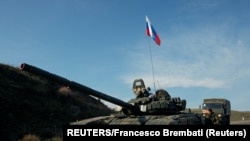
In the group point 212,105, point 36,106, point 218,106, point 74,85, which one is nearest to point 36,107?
point 36,106

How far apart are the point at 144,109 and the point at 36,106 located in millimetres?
22100

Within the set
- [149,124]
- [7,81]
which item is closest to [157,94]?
[149,124]

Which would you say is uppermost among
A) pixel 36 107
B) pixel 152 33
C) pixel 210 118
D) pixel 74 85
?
pixel 152 33

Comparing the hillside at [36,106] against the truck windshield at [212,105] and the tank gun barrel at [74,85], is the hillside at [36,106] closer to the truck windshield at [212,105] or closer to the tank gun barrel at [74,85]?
the truck windshield at [212,105]

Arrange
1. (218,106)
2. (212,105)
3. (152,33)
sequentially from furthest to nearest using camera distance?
1. (212,105)
2. (218,106)
3. (152,33)

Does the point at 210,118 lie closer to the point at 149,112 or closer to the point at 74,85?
the point at 149,112

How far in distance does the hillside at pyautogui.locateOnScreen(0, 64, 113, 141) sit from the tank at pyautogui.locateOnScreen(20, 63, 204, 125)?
496 inches

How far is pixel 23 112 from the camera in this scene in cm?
3741

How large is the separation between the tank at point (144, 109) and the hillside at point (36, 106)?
41.3ft

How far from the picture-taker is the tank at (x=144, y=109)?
55.6 ft

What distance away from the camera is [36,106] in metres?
39.6

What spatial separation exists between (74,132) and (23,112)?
76.8 feet

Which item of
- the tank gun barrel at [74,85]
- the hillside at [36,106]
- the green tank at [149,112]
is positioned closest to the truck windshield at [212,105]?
the hillside at [36,106]

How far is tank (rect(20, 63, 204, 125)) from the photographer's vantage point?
17.0 m
